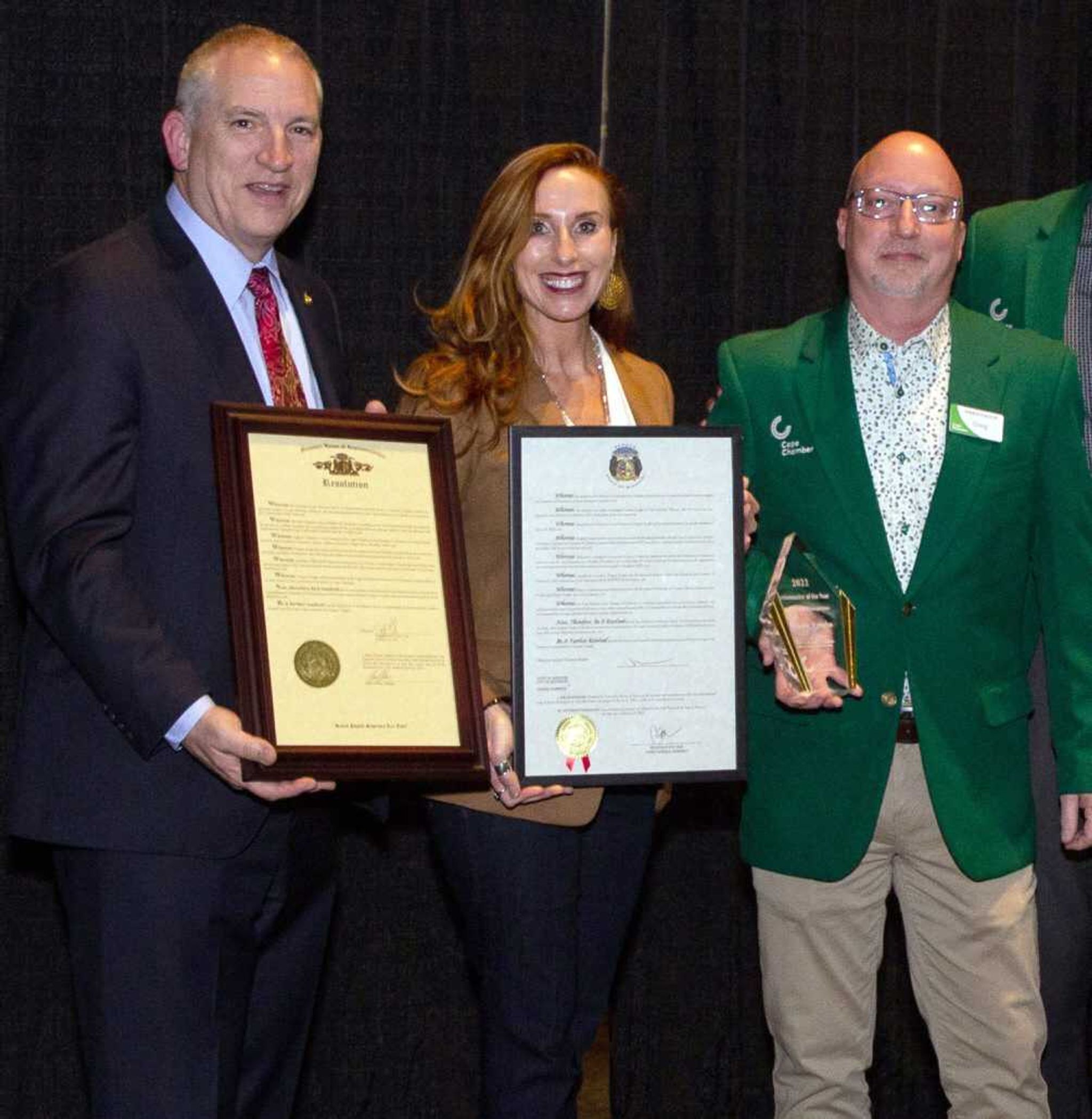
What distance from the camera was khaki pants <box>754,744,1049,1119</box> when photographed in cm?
304

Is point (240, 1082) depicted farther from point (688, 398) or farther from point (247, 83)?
point (688, 398)

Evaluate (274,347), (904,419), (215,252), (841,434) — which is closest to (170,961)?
(274,347)

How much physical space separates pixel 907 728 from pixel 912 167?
1.06 m

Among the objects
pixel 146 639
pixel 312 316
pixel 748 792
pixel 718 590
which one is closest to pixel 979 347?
pixel 718 590

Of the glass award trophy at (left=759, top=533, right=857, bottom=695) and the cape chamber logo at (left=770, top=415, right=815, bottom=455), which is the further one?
the cape chamber logo at (left=770, top=415, right=815, bottom=455)

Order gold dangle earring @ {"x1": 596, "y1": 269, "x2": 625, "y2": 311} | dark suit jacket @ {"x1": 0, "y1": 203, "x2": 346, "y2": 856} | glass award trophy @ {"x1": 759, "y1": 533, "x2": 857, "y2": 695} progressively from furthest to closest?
gold dangle earring @ {"x1": 596, "y1": 269, "x2": 625, "y2": 311}
glass award trophy @ {"x1": 759, "y1": 533, "x2": 857, "y2": 695}
dark suit jacket @ {"x1": 0, "y1": 203, "x2": 346, "y2": 856}

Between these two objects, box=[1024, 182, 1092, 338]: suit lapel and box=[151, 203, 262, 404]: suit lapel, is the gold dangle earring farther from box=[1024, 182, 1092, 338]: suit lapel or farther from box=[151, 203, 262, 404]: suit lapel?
box=[1024, 182, 1092, 338]: suit lapel

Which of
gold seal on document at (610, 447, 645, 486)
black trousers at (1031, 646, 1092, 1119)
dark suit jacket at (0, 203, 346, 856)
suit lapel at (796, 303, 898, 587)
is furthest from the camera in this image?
black trousers at (1031, 646, 1092, 1119)

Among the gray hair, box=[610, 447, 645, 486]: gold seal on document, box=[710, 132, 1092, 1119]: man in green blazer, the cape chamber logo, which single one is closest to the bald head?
box=[710, 132, 1092, 1119]: man in green blazer

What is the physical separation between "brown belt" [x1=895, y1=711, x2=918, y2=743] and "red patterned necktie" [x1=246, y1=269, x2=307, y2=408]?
125 centimetres

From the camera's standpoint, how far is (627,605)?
2768 mm

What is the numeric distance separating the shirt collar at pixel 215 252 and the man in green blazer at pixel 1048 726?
1668 millimetres

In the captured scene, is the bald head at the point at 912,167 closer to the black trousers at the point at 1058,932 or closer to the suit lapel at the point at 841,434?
the suit lapel at the point at 841,434

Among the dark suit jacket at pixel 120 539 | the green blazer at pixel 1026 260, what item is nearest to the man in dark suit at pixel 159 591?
the dark suit jacket at pixel 120 539
